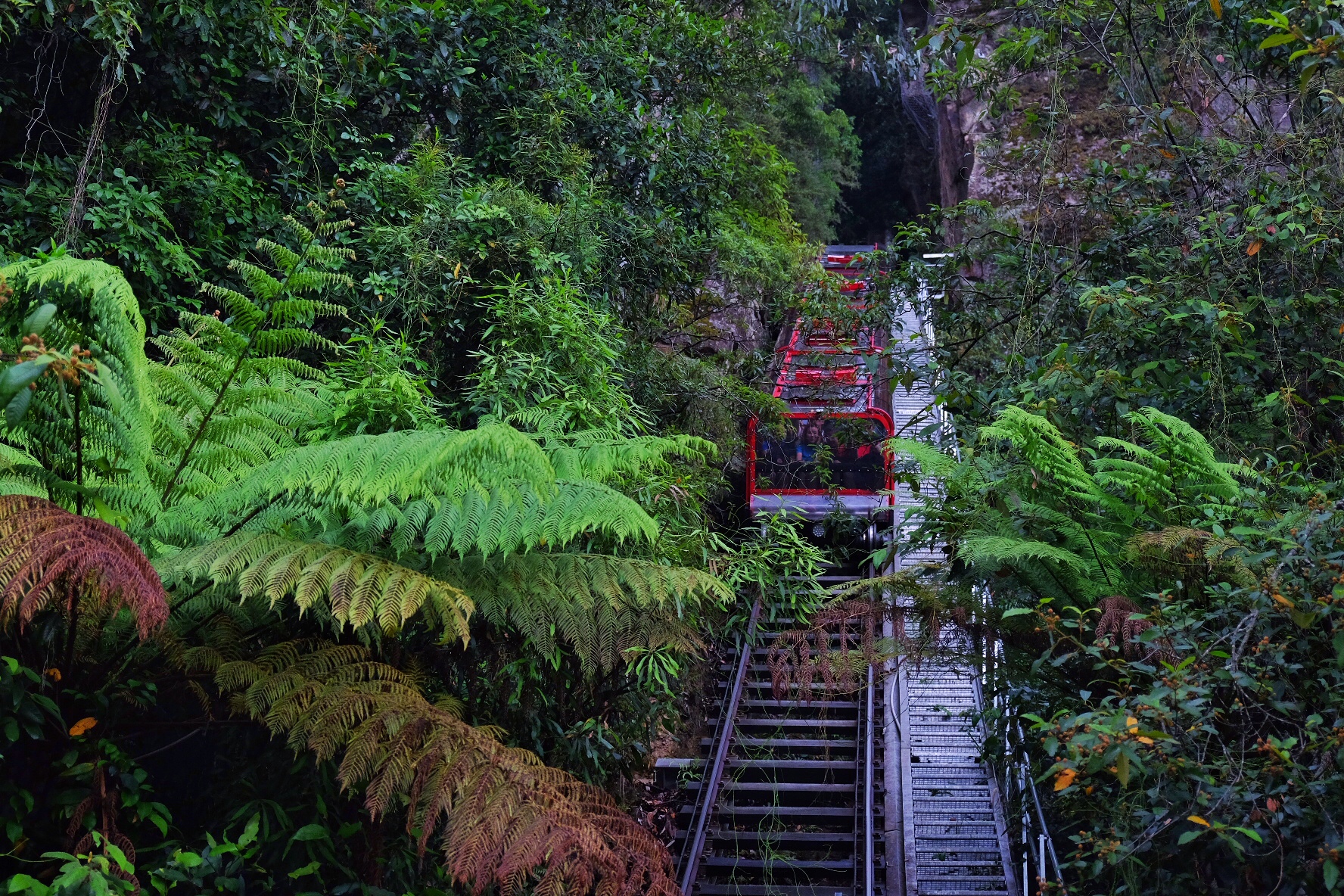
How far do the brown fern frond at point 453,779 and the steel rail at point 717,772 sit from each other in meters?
2.45

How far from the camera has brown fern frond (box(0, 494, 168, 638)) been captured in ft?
7.29

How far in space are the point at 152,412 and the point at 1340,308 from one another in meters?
4.91

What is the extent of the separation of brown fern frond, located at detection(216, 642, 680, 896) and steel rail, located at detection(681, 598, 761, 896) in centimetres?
245

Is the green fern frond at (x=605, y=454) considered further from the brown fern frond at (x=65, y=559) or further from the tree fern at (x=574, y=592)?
the brown fern frond at (x=65, y=559)

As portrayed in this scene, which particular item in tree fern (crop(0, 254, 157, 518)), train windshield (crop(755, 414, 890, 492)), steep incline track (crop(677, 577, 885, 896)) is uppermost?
tree fern (crop(0, 254, 157, 518))

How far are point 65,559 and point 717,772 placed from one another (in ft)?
21.0

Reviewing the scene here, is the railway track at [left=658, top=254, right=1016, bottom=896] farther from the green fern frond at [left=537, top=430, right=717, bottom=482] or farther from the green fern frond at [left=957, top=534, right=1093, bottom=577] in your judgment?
the green fern frond at [left=537, top=430, right=717, bottom=482]

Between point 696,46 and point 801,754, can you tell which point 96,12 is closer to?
point 696,46

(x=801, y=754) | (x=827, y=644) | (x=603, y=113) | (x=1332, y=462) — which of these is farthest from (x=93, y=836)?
(x=801, y=754)

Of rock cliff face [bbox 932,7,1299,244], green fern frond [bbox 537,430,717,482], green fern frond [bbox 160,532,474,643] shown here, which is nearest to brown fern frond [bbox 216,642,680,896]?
green fern frond [bbox 160,532,474,643]

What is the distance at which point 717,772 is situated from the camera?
7.94 meters

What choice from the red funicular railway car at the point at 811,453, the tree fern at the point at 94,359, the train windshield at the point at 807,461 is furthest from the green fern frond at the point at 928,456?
the train windshield at the point at 807,461

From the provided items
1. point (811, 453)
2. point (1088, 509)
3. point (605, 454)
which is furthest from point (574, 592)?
point (811, 453)

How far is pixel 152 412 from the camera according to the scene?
2738 millimetres
